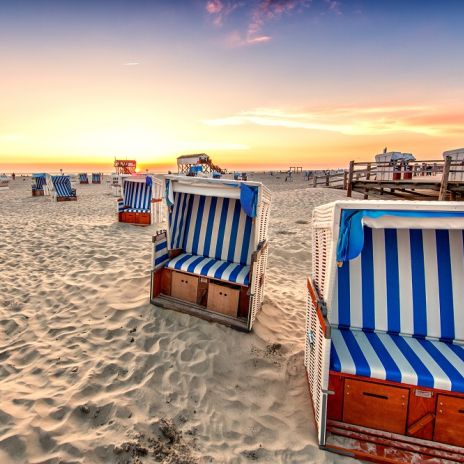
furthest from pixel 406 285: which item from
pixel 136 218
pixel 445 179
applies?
pixel 445 179

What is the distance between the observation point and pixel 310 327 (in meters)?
3.44

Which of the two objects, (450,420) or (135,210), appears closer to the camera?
(450,420)

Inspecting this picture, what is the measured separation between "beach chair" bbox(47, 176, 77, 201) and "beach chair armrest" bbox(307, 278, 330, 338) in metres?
19.9

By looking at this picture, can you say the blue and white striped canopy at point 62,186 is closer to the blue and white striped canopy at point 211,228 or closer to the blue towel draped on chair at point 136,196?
the blue towel draped on chair at point 136,196

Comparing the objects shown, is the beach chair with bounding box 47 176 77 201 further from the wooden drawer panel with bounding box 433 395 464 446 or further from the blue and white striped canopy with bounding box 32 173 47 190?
the wooden drawer panel with bounding box 433 395 464 446

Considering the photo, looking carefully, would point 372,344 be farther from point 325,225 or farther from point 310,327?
point 325,225

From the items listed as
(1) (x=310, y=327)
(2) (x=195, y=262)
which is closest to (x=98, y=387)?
(2) (x=195, y=262)

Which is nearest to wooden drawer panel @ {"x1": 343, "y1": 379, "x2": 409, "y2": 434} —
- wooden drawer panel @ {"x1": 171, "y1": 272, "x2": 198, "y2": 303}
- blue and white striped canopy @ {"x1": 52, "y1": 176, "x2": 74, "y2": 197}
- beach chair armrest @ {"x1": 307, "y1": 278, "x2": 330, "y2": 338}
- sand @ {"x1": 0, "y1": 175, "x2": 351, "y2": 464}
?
sand @ {"x1": 0, "y1": 175, "x2": 351, "y2": 464}

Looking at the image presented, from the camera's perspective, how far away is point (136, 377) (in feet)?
11.0

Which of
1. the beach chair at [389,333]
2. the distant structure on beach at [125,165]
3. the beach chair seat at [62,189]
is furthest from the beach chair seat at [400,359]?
the distant structure on beach at [125,165]

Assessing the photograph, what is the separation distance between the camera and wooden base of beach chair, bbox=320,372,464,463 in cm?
253

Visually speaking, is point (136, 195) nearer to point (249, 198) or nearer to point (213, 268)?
point (213, 268)

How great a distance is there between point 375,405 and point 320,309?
1.05m

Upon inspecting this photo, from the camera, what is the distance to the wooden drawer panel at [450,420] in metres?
2.53
